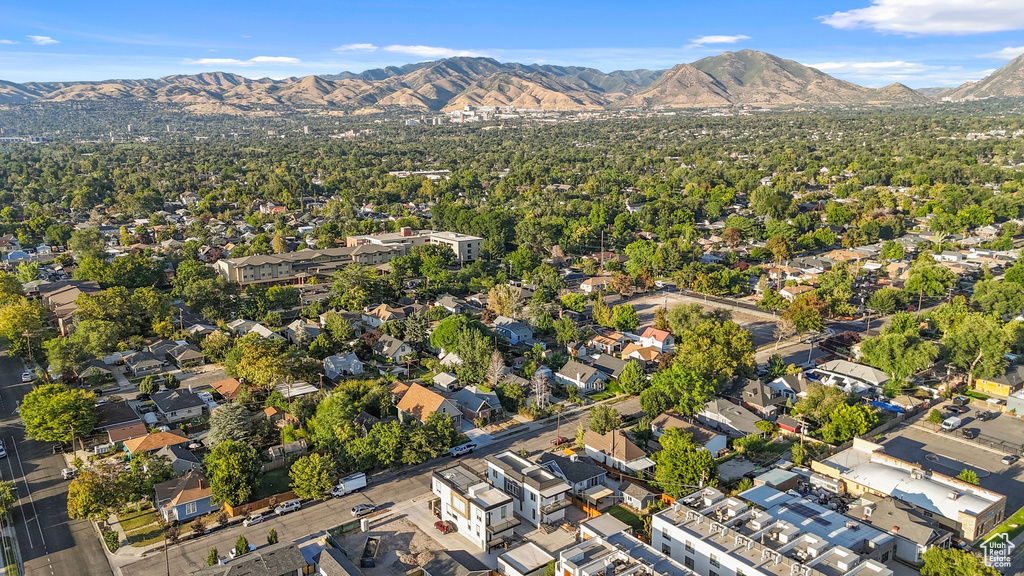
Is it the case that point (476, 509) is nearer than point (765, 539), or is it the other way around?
point (765, 539)

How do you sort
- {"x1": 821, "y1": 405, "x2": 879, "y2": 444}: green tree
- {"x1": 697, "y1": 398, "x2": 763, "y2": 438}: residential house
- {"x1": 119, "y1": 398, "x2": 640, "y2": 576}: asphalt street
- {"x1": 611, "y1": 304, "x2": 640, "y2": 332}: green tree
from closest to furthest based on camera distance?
{"x1": 119, "y1": 398, "x2": 640, "y2": 576}: asphalt street → {"x1": 821, "y1": 405, "x2": 879, "y2": 444}: green tree → {"x1": 697, "y1": 398, "x2": 763, "y2": 438}: residential house → {"x1": 611, "y1": 304, "x2": 640, "y2": 332}: green tree

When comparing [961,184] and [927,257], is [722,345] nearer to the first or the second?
[927,257]

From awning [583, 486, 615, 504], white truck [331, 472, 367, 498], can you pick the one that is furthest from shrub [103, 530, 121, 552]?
awning [583, 486, 615, 504]

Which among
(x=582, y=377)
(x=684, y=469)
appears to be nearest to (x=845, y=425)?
(x=684, y=469)

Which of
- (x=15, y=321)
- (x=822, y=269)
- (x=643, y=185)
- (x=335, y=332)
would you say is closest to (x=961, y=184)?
(x=643, y=185)

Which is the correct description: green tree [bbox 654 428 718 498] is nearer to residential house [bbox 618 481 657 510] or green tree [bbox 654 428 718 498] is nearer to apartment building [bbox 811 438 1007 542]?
residential house [bbox 618 481 657 510]

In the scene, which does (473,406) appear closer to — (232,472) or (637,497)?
(637,497)

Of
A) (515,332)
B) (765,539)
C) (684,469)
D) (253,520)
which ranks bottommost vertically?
(253,520)
